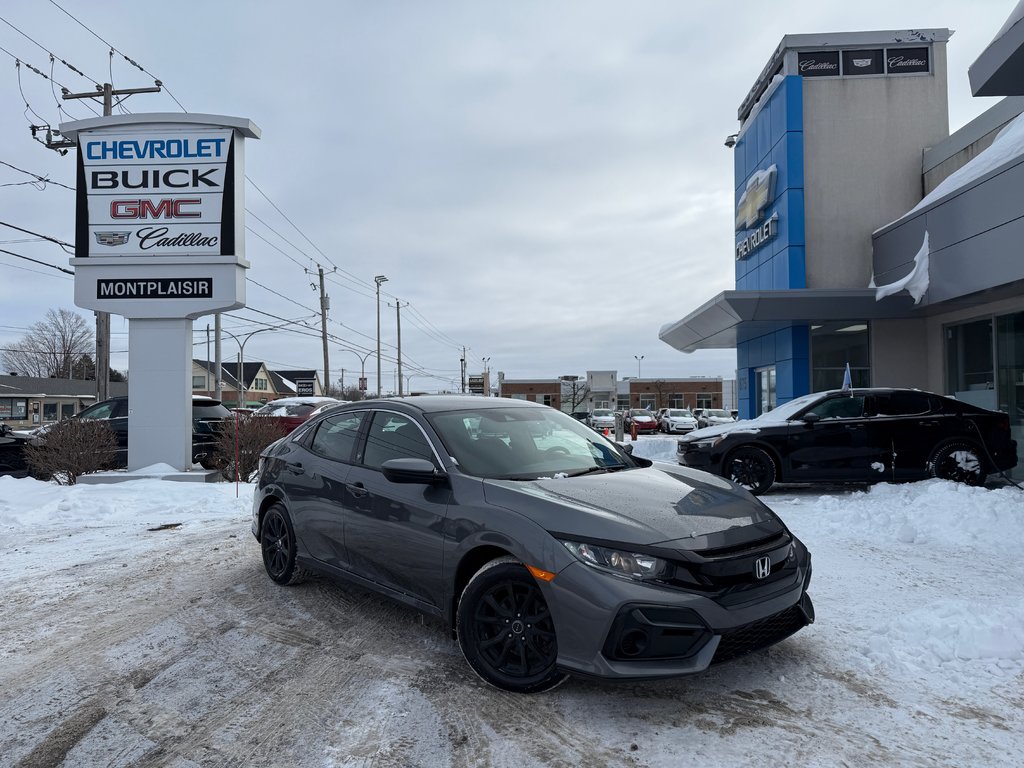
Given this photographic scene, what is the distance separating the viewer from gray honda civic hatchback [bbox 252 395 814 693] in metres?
2.98

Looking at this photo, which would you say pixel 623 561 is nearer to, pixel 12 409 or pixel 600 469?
pixel 600 469

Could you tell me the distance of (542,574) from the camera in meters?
3.15

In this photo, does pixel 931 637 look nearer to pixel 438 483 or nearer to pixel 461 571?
pixel 461 571

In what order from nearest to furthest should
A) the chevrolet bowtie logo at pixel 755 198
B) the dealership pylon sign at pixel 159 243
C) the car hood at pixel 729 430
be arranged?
the car hood at pixel 729 430, the dealership pylon sign at pixel 159 243, the chevrolet bowtie logo at pixel 755 198

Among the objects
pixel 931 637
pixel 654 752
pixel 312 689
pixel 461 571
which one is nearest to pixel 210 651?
pixel 312 689

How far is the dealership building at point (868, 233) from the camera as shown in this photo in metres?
11.6

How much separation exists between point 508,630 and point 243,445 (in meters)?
9.42

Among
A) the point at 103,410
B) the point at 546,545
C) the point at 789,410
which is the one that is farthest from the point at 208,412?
the point at 546,545

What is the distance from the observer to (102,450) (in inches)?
452

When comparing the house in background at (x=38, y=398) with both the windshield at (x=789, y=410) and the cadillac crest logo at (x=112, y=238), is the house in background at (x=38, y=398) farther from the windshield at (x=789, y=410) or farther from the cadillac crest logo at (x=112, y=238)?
the windshield at (x=789, y=410)

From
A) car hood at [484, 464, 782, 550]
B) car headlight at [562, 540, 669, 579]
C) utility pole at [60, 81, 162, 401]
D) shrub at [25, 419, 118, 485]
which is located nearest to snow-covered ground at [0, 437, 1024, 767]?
car headlight at [562, 540, 669, 579]

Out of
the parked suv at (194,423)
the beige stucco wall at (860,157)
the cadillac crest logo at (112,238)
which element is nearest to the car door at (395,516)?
the parked suv at (194,423)

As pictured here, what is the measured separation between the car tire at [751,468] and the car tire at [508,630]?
22.4 feet

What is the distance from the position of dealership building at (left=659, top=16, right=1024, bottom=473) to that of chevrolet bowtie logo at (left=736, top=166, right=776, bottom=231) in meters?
0.04
